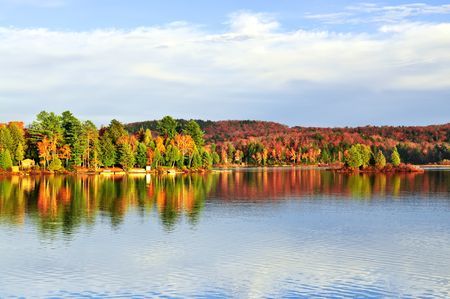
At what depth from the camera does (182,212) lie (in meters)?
52.9

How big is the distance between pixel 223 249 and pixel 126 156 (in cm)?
11105

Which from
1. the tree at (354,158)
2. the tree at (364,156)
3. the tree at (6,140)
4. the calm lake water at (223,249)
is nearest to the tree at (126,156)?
the tree at (6,140)

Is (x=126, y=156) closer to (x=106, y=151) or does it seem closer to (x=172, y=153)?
(x=106, y=151)

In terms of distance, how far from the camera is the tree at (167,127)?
6614 inches

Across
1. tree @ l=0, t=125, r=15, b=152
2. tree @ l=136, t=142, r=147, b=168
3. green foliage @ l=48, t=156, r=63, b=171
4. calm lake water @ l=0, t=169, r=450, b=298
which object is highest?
tree @ l=0, t=125, r=15, b=152

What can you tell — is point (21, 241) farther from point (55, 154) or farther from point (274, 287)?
point (55, 154)

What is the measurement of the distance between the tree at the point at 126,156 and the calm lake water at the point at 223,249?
80.4 metres

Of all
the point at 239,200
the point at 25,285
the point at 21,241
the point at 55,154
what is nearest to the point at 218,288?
the point at 25,285

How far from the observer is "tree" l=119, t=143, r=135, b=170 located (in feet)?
465

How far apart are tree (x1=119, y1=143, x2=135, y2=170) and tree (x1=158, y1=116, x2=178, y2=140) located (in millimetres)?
24394

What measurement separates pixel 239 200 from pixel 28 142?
92.4 meters

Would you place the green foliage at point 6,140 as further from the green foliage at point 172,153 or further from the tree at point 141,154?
the green foliage at point 172,153

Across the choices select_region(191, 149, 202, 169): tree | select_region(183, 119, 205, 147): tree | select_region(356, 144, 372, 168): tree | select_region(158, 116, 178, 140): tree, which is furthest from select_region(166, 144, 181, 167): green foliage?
select_region(356, 144, 372, 168): tree

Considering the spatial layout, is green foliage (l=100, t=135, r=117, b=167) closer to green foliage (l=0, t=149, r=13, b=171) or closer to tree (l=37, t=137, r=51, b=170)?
tree (l=37, t=137, r=51, b=170)
